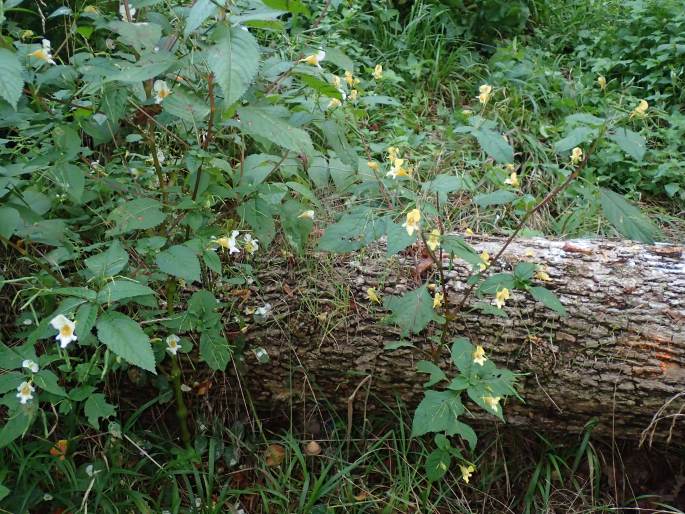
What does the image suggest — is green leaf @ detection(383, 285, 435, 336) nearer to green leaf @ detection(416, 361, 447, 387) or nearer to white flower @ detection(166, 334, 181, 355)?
green leaf @ detection(416, 361, 447, 387)

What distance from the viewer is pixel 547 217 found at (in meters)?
2.93

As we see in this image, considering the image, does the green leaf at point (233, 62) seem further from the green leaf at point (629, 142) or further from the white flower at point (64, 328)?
the green leaf at point (629, 142)

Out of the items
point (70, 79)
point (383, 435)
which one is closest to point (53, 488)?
point (383, 435)

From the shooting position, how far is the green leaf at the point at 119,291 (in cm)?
138

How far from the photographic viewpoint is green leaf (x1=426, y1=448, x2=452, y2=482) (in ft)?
5.92

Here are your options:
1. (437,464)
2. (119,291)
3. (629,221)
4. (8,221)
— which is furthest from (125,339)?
(629,221)

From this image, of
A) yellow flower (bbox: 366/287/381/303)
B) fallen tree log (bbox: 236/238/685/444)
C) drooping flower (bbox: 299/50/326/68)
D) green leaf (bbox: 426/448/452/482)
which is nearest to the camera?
drooping flower (bbox: 299/50/326/68)

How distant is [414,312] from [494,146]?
0.46 metres

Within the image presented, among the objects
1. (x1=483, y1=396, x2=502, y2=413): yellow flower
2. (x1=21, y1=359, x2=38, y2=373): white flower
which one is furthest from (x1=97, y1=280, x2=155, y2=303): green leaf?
(x1=483, y1=396, x2=502, y2=413): yellow flower

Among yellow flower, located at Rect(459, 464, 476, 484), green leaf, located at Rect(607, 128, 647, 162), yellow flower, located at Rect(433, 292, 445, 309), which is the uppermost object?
green leaf, located at Rect(607, 128, 647, 162)

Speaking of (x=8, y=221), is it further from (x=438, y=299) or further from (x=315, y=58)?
(x=438, y=299)

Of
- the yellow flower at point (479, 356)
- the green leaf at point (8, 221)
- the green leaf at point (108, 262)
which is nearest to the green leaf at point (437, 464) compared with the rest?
the yellow flower at point (479, 356)

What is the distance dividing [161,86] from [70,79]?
242 mm

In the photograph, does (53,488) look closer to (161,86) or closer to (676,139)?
(161,86)
